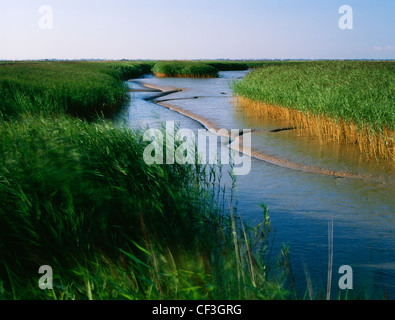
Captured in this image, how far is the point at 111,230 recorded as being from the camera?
14.2 ft

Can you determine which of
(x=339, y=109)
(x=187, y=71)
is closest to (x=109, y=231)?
(x=339, y=109)

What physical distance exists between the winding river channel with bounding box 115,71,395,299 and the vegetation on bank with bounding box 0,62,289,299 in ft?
1.80

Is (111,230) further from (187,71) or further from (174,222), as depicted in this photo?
(187,71)

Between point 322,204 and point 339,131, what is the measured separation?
4.25 m

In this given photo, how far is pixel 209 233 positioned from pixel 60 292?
6.04 feet

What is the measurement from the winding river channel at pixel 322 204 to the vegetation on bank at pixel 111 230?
0.55 metres

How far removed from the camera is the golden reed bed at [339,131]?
28.8 feet

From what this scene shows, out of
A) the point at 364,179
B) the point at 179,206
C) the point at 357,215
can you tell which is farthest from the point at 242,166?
the point at 179,206

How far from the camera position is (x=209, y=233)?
186 inches

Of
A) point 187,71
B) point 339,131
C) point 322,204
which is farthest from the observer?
point 187,71

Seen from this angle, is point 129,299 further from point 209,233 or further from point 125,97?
point 125,97

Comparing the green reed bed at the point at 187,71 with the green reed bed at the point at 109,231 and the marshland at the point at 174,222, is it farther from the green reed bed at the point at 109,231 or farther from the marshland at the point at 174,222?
the green reed bed at the point at 109,231

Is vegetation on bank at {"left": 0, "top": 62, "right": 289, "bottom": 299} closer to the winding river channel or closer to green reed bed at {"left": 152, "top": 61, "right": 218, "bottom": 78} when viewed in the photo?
the winding river channel

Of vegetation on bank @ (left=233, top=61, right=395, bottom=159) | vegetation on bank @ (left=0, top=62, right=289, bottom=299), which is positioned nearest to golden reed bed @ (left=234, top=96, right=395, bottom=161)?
vegetation on bank @ (left=233, top=61, right=395, bottom=159)
